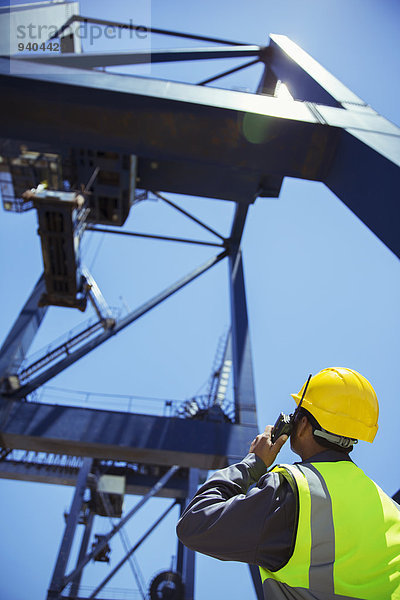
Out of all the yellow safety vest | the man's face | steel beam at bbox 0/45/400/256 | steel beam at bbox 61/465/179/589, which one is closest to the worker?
the yellow safety vest

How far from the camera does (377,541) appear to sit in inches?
58.0

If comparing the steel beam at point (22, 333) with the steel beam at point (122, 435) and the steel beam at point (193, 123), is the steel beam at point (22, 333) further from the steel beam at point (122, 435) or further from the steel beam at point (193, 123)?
the steel beam at point (193, 123)

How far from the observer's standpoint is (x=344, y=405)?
1882 mm

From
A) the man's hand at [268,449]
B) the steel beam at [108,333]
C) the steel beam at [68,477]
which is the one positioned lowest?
the steel beam at [68,477]

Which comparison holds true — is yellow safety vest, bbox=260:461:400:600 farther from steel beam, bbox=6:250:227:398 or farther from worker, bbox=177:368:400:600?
steel beam, bbox=6:250:227:398

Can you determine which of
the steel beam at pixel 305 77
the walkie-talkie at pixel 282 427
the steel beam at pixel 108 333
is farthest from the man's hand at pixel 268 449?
the steel beam at pixel 108 333

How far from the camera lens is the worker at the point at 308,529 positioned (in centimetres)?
142

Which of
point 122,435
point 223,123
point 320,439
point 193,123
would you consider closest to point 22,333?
point 122,435

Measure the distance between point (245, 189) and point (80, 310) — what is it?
505cm

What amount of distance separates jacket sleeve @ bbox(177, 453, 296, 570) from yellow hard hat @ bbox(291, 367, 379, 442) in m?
0.42

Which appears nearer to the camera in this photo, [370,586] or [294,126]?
[370,586]

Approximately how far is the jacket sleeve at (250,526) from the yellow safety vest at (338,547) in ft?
0.17

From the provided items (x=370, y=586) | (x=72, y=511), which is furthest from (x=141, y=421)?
(x=72, y=511)

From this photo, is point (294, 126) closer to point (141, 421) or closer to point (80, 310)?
point (141, 421)
